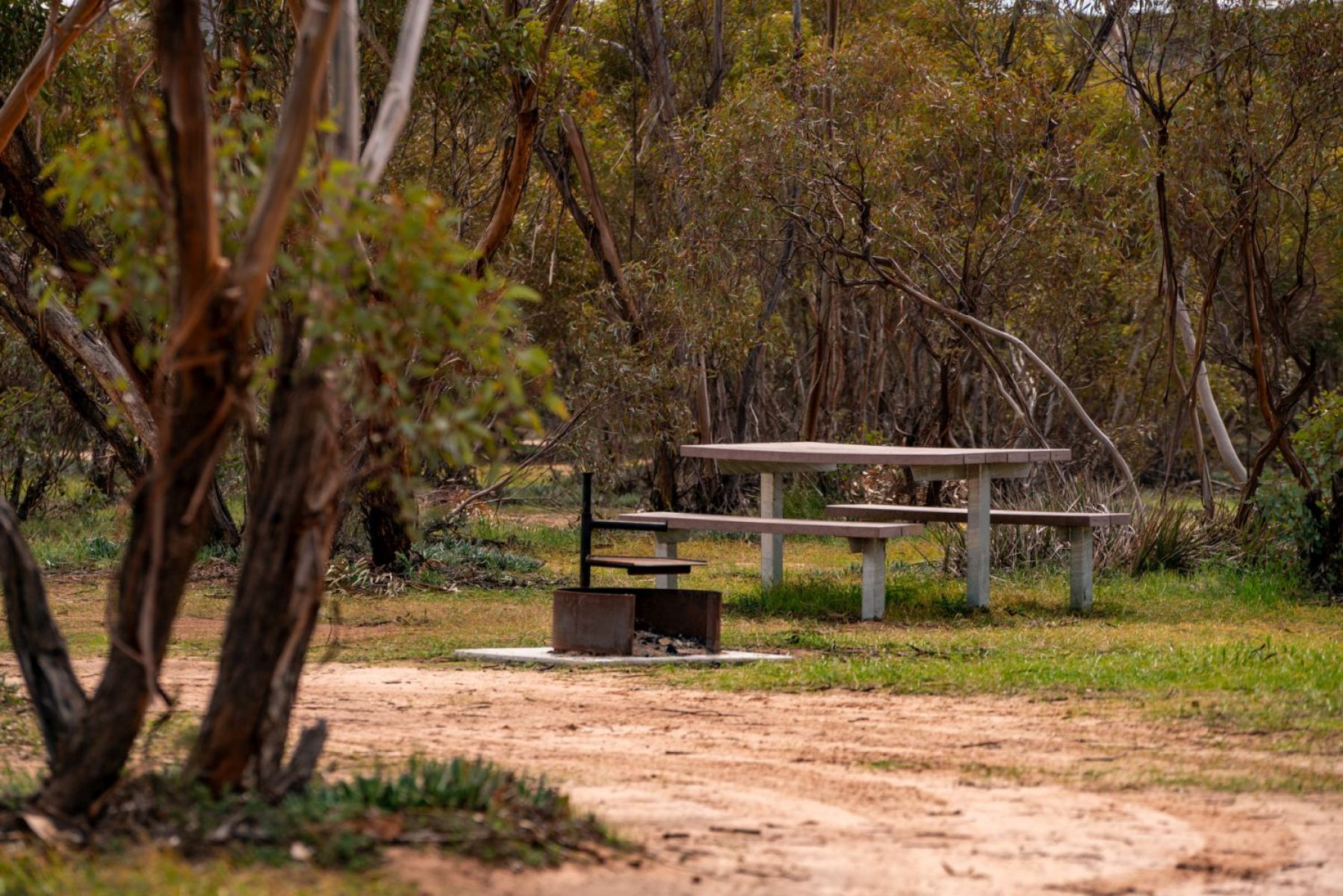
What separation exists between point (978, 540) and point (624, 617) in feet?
11.7

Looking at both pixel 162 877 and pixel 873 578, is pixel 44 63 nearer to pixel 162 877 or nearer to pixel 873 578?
pixel 873 578

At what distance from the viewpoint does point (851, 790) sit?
5973 millimetres

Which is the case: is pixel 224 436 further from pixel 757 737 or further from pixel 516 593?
pixel 516 593

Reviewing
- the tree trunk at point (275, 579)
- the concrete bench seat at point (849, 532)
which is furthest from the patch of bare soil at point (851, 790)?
the concrete bench seat at point (849, 532)

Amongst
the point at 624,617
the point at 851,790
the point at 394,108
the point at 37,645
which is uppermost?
the point at 394,108

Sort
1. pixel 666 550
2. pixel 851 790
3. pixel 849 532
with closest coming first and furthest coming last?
pixel 851 790
pixel 849 532
pixel 666 550

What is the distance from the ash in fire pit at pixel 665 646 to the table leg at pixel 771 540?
2.88 metres

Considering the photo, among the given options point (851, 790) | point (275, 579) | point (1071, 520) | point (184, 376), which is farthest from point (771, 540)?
point (184, 376)

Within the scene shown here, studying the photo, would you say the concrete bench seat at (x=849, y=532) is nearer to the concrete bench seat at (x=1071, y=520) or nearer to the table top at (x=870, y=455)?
the table top at (x=870, y=455)

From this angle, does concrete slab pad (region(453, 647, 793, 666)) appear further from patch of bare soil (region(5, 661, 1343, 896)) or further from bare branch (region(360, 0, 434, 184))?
bare branch (region(360, 0, 434, 184))

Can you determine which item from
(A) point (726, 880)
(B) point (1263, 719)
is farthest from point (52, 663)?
(B) point (1263, 719)

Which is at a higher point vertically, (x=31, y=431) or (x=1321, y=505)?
(x=31, y=431)

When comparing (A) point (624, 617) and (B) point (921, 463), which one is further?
(B) point (921, 463)

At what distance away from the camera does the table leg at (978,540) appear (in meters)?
12.2
